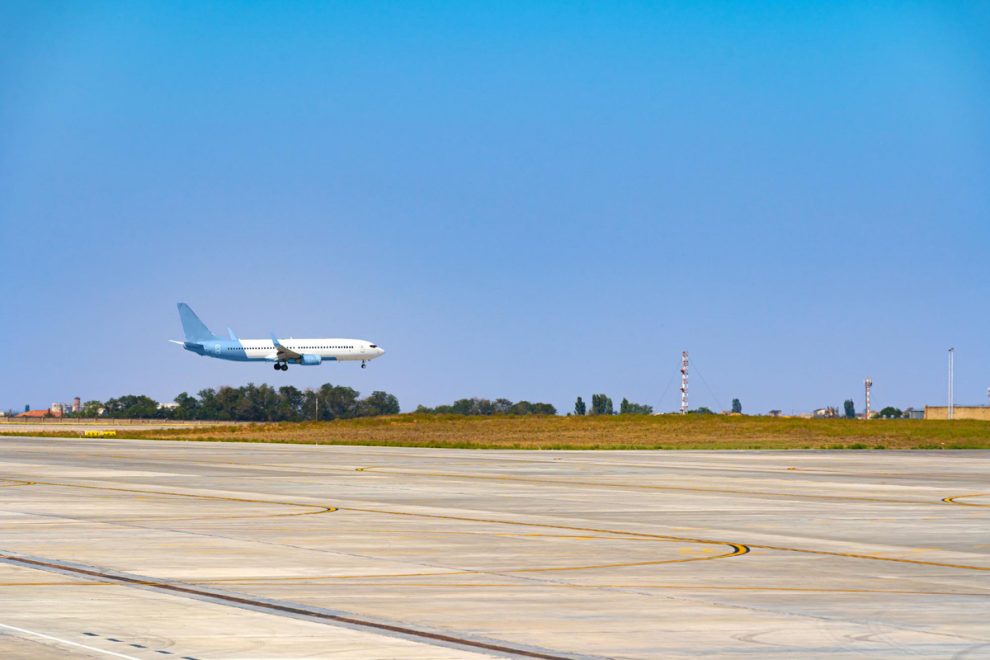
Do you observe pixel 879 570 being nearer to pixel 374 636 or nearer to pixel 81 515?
pixel 374 636

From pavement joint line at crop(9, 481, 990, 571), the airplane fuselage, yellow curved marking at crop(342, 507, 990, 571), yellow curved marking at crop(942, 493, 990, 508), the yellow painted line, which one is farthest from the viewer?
the airplane fuselage

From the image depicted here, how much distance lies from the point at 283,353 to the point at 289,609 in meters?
163

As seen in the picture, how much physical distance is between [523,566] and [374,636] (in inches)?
286

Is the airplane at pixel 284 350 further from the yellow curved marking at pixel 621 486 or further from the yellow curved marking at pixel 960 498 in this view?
the yellow curved marking at pixel 960 498

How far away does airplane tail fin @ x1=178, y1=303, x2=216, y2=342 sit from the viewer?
187 m

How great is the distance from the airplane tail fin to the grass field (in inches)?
2124

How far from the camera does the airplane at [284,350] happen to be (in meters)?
178

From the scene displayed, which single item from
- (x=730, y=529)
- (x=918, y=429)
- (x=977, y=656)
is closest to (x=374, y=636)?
(x=977, y=656)

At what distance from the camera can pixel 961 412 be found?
167m

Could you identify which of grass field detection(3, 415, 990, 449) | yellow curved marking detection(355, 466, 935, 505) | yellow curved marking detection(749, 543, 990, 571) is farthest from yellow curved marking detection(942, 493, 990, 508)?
grass field detection(3, 415, 990, 449)

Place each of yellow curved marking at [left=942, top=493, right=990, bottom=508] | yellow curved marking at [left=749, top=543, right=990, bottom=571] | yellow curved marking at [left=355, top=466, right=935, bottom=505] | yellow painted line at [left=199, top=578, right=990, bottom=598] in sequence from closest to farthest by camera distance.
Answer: yellow painted line at [left=199, top=578, right=990, bottom=598]
yellow curved marking at [left=749, top=543, right=990, bottom=571]
yellow curved marking at [left=942, top=493, right=990, bottom=508]
yellow curved marking at [left=355, top=466, right=935, bottom=505]

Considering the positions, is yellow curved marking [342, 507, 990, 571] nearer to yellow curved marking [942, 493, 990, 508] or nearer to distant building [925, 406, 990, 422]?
yellow curved marking [942, 493, 990, 508]

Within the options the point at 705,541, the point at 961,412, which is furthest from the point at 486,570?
the point at 961,412

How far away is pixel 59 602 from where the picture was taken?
18000 mm
